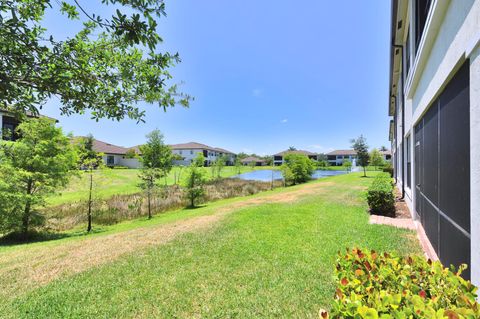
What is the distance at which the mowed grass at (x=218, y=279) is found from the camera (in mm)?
3207

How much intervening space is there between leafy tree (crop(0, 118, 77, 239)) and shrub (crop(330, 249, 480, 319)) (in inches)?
488

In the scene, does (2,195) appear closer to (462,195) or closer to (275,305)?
(275,305)

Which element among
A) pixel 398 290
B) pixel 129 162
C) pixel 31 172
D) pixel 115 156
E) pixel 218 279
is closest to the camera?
pixel 398 290

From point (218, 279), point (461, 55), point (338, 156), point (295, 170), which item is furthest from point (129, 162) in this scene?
point (338, 156)

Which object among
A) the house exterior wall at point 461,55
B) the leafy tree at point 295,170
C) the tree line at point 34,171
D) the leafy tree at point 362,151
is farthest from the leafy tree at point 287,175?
the house exterior wall at point 461,55

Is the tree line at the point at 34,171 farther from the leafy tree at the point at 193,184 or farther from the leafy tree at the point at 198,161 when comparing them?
the leafy tree at the point at 198,161

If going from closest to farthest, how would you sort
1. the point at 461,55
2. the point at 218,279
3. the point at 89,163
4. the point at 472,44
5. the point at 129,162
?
the point at 472,44
the point at 461,55
the point at 218,279
the point at 89,163
the point at 129,162

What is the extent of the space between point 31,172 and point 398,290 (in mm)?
13254

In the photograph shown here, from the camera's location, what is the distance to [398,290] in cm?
172

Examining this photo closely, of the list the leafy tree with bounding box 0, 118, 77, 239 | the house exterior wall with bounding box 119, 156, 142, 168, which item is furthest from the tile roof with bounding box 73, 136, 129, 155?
the leafy tree with bounding box 0, 118, 77, 239

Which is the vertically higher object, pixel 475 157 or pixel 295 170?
pixel 475 157

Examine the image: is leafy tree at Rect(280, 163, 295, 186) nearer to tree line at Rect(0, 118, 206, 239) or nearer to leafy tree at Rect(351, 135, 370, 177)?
leafy tree at Rect(351, 135, 370, 177)

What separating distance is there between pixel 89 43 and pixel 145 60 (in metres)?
0.67

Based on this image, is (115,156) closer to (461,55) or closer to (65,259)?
(65,259)
